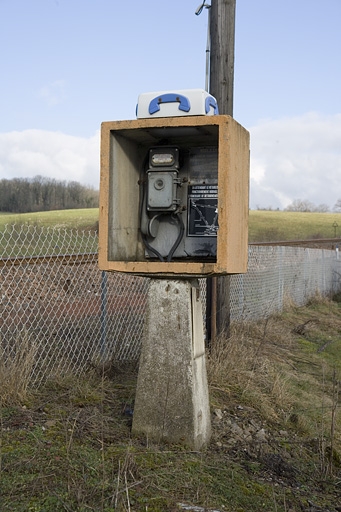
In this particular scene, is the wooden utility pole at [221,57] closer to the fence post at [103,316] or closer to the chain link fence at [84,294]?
the fence post at [103,316]

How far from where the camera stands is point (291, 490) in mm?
3936

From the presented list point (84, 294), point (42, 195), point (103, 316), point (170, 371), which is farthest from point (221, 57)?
point (42, 195)

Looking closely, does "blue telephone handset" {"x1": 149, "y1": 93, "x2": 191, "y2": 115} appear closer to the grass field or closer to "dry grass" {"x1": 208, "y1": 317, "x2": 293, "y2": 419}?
"dry grass" {"x1": 208, "y1": 317, "x2": 293, "y2": 419}

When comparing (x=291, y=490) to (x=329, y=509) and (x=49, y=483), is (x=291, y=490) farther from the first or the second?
(x=49, y=483)

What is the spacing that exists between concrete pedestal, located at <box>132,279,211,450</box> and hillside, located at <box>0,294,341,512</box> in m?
0.13

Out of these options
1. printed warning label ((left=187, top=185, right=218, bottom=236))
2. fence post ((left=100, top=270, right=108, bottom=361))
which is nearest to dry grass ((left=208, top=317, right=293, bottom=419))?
fence post ((left=100, top=270, right=108, bottom=361))

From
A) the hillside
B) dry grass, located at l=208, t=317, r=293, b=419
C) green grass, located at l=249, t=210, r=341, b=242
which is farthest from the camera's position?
green grass, located at l=249, t=210, r=341, b=242

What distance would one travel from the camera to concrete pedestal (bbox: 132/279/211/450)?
4312 millimetres

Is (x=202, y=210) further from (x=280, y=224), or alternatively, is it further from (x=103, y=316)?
(x=280, y=224)

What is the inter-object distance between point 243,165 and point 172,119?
67cm

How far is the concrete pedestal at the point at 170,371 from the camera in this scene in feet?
14.1

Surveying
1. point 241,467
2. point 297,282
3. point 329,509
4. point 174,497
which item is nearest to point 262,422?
point 241,467

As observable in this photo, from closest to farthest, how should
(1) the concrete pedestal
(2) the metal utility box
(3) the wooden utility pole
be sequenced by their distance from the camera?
1. (2) the metal utility box
2. (1) the concrete pedestal
3. (3) the wooden utility pole

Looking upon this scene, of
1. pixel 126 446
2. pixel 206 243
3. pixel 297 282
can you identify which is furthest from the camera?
pixel 297 282
